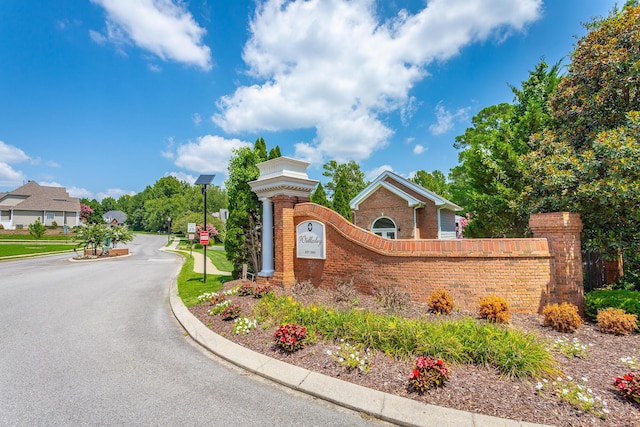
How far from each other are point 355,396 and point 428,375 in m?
0.96

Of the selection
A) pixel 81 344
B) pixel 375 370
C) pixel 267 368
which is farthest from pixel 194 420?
pixel 81 344

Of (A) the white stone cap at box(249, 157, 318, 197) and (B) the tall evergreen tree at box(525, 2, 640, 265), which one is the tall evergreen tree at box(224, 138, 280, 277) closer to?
(A) the white stone cap at box(249, 157, 318, 197)

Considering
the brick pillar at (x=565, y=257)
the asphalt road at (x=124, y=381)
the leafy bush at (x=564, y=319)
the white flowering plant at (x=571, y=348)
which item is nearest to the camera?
the asphalt road at (x=124, y=381)

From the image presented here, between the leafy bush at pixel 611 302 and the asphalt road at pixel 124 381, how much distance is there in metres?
6.04

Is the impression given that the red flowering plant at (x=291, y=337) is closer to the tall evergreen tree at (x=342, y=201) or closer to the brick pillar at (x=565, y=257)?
the brick pillar at (x=565, y=257)

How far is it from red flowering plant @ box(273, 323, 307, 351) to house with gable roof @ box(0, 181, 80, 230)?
65.4 m

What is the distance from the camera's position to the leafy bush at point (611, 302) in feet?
20.0

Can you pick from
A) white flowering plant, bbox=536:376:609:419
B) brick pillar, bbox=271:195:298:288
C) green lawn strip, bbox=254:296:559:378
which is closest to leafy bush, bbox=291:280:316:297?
brick pillar, bbox=271:195:298:288

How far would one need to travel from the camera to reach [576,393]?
363 centimetres

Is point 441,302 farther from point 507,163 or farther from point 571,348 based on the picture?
point 507,163

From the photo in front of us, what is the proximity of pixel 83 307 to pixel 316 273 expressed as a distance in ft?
22.5

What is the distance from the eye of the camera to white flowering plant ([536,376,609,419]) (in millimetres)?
3438

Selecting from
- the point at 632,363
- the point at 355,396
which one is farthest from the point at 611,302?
the point at 355,396

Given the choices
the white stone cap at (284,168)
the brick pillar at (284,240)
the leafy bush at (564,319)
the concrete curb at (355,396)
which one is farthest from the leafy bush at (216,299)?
the leafy bush at (564,319)
